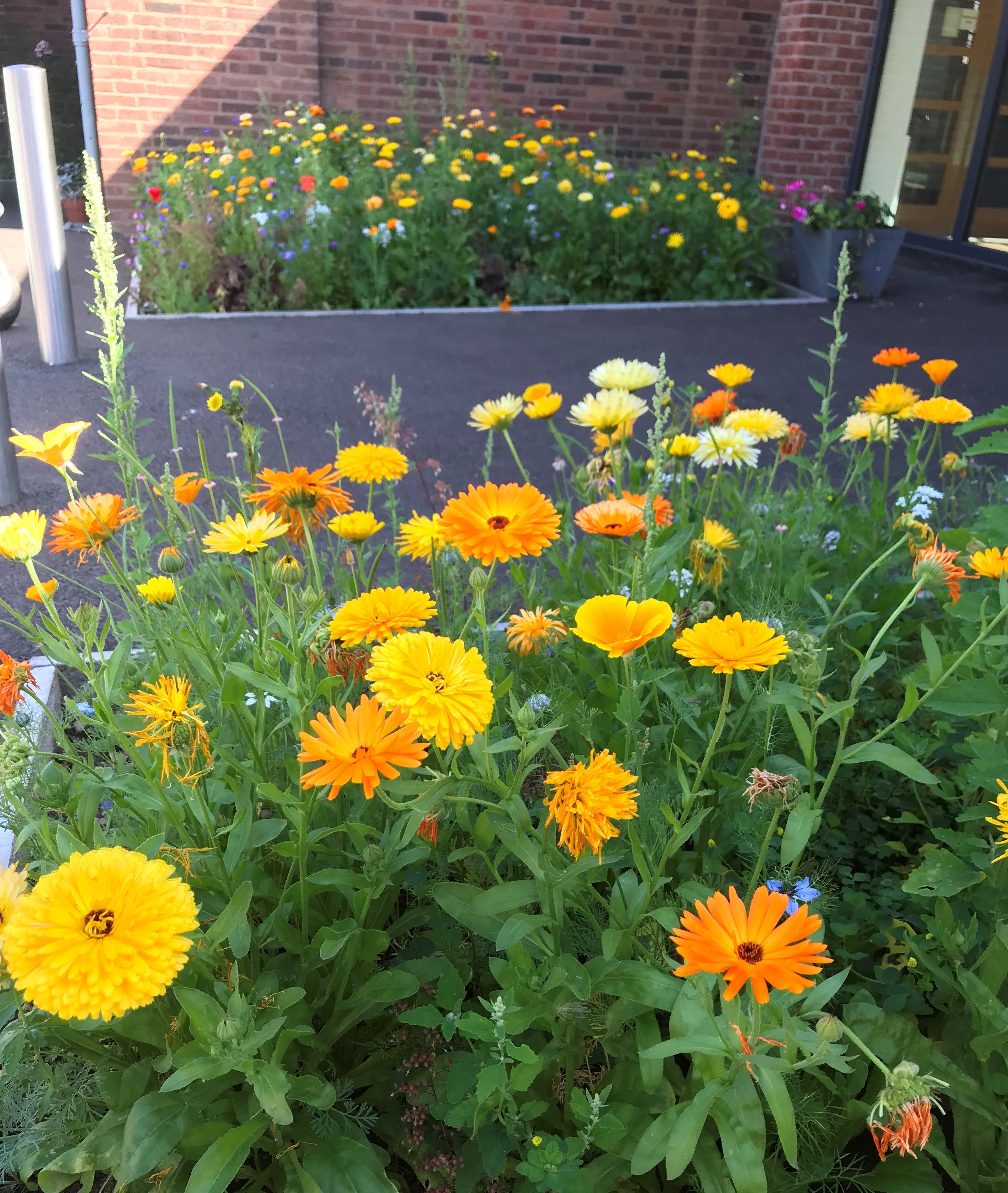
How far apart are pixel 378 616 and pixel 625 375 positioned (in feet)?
3.10

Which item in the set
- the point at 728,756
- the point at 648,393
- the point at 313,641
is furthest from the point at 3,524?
the point at 648,393

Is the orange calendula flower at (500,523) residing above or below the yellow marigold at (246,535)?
above

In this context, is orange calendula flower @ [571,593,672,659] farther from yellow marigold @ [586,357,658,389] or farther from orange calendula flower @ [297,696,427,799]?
yellow marigold @ [586,357,658,389]

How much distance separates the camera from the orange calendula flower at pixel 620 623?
3.27 ft

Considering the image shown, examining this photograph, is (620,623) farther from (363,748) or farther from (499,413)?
(499,413)

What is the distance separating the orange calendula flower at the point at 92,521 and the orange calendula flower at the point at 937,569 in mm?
1081

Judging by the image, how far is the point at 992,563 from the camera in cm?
123

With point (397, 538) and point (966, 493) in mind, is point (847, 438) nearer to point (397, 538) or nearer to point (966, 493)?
point (966, 493)

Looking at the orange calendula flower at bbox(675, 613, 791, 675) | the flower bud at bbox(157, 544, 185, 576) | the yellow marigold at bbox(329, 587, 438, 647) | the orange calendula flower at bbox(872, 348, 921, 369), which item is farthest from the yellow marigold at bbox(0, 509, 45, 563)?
the orange calendula flower at bbox(872, 348, 921, 369)

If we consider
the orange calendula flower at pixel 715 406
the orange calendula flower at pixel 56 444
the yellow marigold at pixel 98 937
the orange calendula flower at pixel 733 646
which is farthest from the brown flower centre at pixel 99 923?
the orange calendula flower at pixel 715 406

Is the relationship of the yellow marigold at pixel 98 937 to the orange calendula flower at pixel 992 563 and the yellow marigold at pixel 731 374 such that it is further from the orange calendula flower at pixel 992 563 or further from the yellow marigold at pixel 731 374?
the yellow marigold at pixel 731 374

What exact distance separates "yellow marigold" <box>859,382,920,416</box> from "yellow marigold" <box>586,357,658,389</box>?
46 cm

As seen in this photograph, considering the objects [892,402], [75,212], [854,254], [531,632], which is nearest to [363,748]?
[531,632]

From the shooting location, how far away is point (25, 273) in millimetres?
5969
